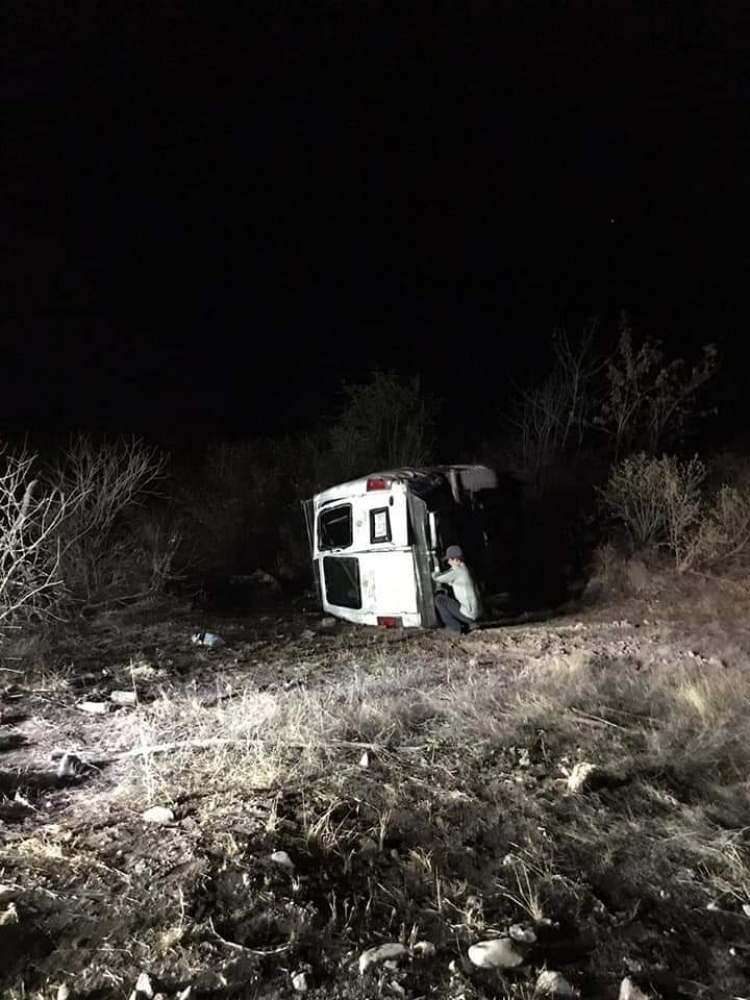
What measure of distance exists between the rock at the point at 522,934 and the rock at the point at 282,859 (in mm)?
1063

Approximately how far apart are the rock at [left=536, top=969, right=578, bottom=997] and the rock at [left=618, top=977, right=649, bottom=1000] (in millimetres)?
162

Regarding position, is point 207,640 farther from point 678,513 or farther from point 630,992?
point 678,513

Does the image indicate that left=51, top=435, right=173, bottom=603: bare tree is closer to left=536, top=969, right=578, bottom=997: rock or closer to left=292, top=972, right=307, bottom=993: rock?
left=292, top=972, right=307, bottom=993: rock

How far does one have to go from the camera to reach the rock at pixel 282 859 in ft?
10.9

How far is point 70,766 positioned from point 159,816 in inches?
45.3

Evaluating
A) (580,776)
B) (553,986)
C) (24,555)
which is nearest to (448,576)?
(580,776)

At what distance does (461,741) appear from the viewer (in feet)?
15.7

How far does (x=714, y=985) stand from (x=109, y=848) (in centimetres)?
277

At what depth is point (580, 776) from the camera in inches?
161

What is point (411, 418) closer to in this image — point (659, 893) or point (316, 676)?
point (316, 676)

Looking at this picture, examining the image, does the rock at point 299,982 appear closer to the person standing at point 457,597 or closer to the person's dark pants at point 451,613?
the person standing at point 457,597

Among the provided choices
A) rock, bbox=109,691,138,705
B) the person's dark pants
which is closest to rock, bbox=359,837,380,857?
rock, bbox=109,691,138,705

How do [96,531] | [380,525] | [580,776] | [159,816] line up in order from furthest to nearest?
[96,531] → [380,525] → [580,776] → [159,816]

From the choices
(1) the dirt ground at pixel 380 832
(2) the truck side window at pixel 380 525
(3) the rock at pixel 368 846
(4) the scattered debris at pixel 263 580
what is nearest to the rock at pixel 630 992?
(1) the dirt ground at pixel 380 832
